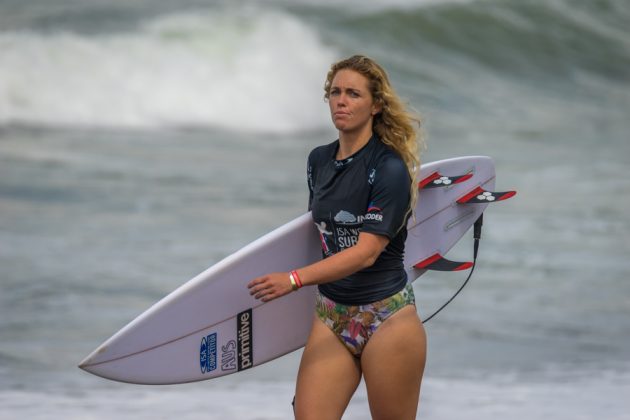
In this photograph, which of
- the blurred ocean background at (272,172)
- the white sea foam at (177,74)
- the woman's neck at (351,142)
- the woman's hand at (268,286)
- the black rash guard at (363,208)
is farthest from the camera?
the white sea foam at (177,74)

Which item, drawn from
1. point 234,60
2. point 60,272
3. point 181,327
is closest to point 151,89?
point 234,60

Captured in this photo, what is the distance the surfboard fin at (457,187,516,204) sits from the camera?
3527mm

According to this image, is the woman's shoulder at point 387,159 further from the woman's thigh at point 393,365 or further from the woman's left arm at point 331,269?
the woman's thigh at point 393,365

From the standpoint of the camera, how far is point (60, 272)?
23.4 ft

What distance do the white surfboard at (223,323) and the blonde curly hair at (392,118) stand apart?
0.49 meters

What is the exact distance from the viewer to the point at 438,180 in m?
3.48

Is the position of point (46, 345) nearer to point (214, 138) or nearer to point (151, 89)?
point (214, 138)

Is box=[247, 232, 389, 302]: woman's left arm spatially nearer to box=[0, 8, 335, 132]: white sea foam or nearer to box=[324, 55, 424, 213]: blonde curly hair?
box=[324, 55, 424, 213]: blonde curly hair

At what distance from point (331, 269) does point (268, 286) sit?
6.8 inches

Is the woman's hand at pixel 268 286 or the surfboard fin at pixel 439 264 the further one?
the surfboard fin at pixel 439 264

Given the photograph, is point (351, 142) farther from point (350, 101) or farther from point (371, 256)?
point (371, 256)

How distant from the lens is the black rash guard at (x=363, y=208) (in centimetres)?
286

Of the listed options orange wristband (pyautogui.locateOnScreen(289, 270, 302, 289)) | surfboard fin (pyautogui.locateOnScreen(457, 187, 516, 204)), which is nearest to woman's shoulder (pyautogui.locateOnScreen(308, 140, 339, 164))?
orange wristband (pyautogui.locateOnScreen(289, 270, 302, 289))

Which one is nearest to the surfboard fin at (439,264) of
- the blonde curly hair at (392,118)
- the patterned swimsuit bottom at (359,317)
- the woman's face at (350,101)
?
the patterned swimsuit bottom at (359,317)
